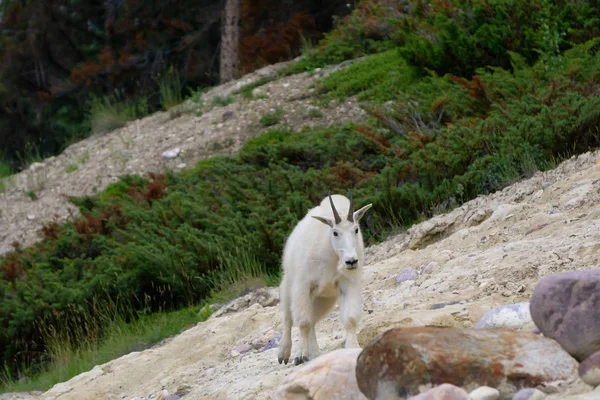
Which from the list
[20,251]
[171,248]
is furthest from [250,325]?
[20,251]

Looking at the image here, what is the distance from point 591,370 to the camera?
4.48 m

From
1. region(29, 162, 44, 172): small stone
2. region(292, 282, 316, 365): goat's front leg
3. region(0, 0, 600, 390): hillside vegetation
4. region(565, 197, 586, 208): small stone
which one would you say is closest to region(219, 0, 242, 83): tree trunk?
region(29, 162, 44, 172): small stone

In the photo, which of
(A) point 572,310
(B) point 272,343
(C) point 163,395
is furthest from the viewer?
(B) point 272,343

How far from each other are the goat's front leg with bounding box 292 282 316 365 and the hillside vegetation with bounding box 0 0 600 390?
15.1 ft

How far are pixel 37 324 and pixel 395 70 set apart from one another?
824cm

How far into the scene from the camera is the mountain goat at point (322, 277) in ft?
21.2

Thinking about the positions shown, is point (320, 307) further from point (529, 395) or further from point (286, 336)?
point (529, 395)

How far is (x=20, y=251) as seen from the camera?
614 inches

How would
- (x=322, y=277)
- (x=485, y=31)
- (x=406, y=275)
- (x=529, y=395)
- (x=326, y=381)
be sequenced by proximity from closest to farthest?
1. (x=529, y=395)
2. (x=326, y=381)
3. (x=322, y=277)
4. (x=406, y=275)
5. (x=485, y=31)

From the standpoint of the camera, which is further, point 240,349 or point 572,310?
point 240,349

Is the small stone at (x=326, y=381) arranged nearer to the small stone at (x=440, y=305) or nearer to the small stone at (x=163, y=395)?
the small stone at (x=440, y=305)

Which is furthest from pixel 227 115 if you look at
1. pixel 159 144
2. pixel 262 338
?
Result: pixel 262 338

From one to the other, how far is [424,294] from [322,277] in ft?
3.98

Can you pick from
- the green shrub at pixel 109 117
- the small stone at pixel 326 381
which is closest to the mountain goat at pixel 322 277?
the small stone at pixel 326 381
